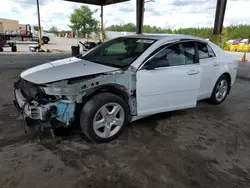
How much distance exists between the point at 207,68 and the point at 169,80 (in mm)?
1162

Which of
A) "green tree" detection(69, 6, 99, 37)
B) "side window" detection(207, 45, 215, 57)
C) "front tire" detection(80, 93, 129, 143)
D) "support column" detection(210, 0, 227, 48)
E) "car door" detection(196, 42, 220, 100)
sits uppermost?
"green tree" detection(69, 6, 99, 37)

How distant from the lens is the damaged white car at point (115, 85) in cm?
263

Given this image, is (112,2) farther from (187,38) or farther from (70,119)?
(70,119)

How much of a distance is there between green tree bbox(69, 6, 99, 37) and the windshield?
51128 mm

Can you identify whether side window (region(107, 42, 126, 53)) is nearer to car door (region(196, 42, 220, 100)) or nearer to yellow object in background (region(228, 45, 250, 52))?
car door (region(196, 42, 220, 100))

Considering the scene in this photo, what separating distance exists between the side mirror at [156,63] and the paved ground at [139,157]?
102 centimetres

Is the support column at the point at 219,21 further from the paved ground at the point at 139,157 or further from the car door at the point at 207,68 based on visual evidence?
the paved ground at the point at 139,157

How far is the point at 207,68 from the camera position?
400cm

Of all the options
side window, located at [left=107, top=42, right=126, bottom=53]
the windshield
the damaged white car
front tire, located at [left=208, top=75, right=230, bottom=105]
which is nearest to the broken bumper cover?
the damaged white car

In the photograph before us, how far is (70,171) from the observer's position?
91.1 inches

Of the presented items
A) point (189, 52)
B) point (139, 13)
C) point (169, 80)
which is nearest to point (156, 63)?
point (169, 80)

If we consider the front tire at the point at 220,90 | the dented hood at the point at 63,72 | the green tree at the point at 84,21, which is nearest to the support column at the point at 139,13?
the front tire at the point at 220,90

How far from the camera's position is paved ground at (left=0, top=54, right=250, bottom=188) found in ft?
7.26

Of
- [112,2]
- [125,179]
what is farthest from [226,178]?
[112,2]
